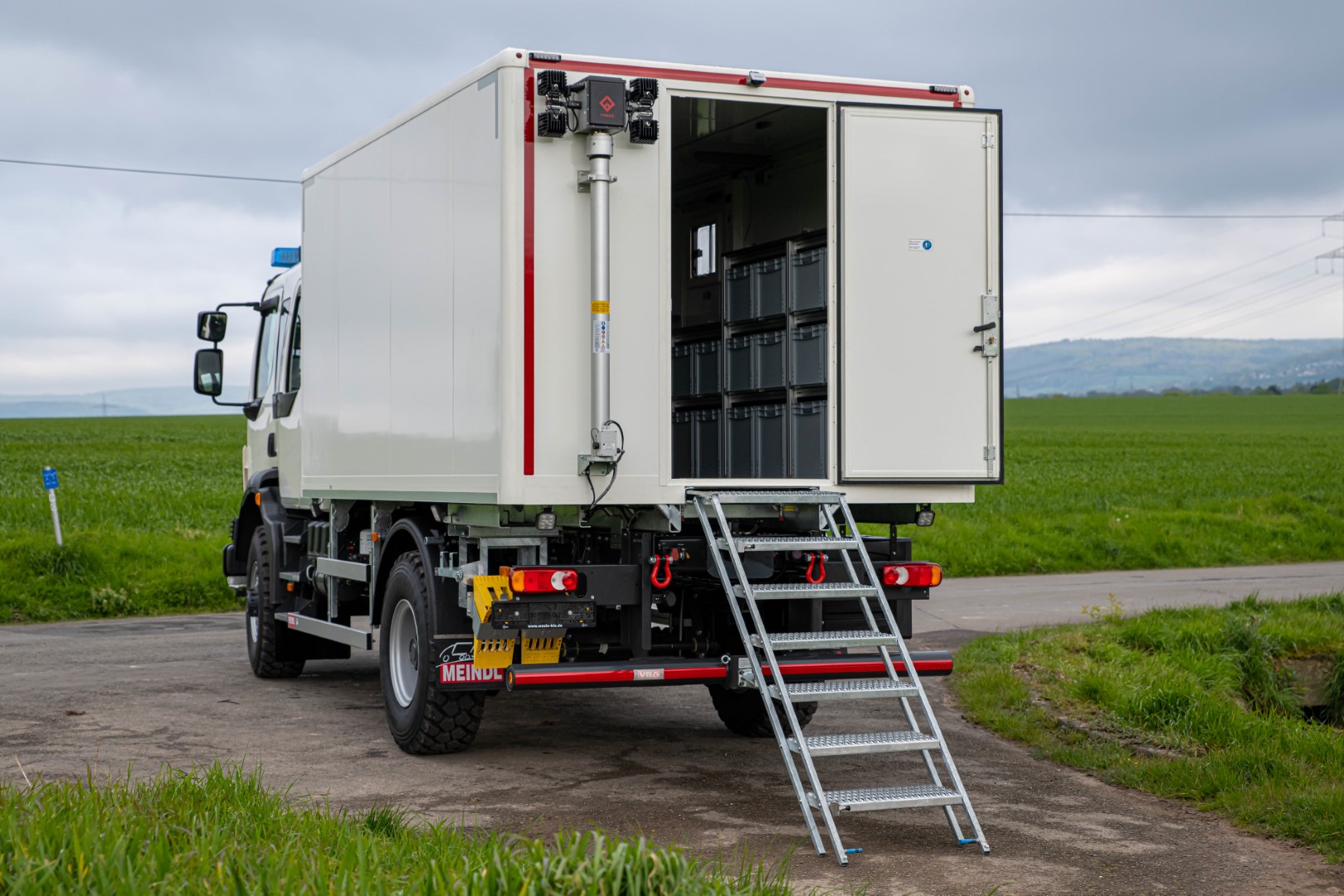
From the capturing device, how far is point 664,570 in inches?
289

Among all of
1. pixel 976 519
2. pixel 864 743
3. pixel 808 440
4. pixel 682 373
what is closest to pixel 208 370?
pixel 682 373

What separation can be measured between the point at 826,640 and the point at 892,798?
1.06m

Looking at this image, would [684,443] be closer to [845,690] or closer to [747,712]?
[747,712]

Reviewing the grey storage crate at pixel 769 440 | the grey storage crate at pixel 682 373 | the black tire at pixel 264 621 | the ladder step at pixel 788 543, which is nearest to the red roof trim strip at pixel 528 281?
the ladder step at pixel 788 543

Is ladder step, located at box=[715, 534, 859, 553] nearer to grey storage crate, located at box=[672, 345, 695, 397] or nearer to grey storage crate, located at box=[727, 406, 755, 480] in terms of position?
grey storage crate, located at box=[727, 406, 755, 480]

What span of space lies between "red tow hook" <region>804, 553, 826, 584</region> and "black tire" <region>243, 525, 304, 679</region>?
4.95 meters

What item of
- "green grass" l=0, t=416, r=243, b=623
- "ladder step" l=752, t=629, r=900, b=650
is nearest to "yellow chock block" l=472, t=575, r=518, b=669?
"ladder step" l=752, t=629, r=900, b=650

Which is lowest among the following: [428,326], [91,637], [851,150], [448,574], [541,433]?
[91,637]

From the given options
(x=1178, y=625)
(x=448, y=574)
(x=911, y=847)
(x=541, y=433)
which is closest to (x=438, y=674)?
(x=448, y=574)

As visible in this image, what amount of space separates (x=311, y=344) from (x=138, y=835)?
6185 mm

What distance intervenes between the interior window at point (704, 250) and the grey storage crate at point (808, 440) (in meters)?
2.03

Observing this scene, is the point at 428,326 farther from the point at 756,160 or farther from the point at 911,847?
the point at 911,847

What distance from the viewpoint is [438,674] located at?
755 centimetres

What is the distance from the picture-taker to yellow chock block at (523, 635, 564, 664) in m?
7.35
